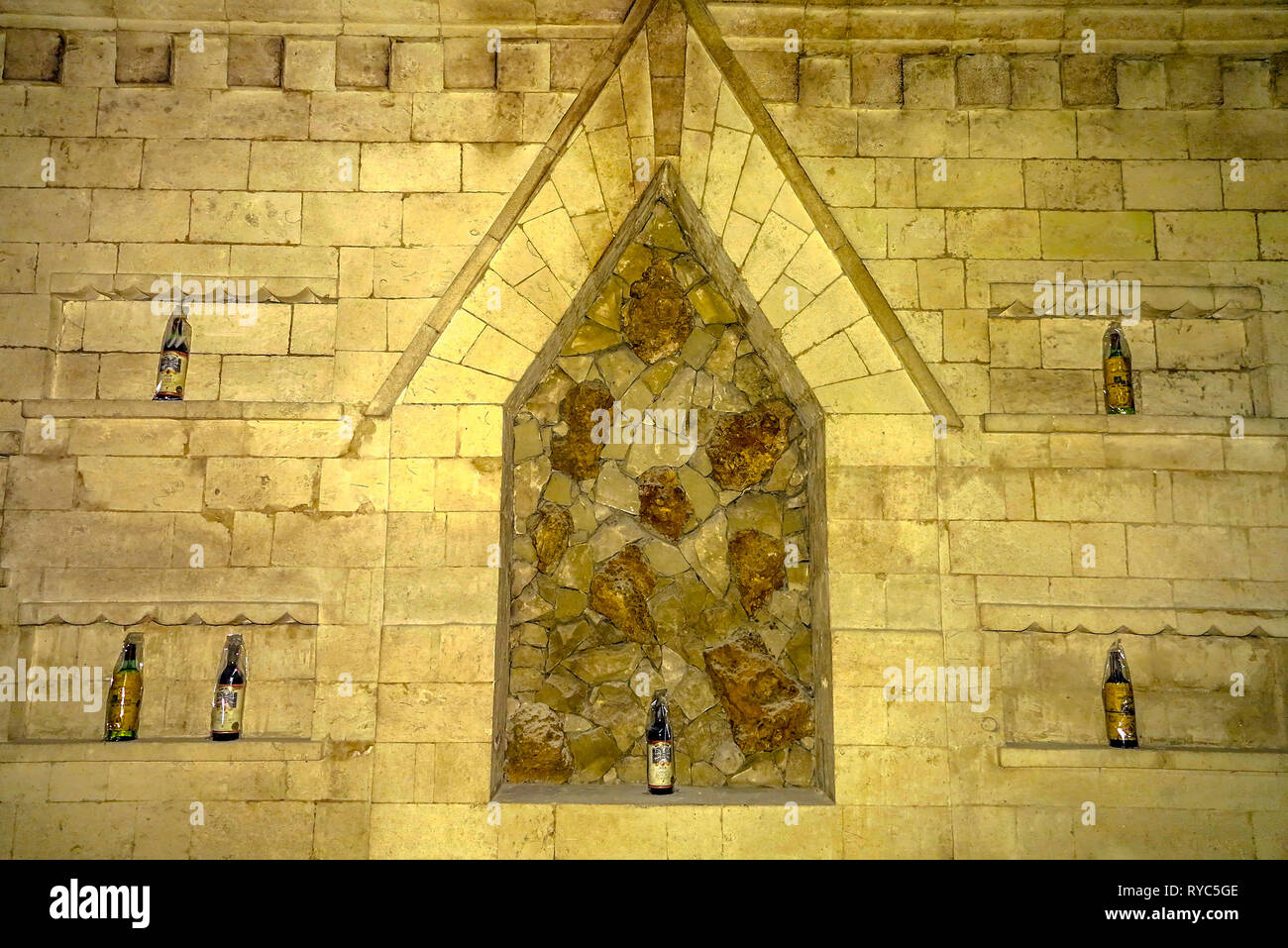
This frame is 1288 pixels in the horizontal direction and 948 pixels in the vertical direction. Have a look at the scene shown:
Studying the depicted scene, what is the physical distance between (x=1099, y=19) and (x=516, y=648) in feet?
17.2

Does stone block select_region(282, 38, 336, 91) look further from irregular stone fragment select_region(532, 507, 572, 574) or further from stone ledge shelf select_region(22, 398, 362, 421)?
irregular stone fragment select_region(532, 507, 572, 574)

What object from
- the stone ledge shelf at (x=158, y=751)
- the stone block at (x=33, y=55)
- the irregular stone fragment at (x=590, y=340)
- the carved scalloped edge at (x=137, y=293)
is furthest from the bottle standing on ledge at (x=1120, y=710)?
the stone block at (x=33, y=55)

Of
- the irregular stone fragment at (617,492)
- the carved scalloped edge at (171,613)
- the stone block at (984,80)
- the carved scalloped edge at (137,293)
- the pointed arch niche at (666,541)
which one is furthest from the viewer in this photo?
the irregular stone fragment at (617,492)

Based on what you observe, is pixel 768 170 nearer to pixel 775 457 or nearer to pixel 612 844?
pixel 775 457

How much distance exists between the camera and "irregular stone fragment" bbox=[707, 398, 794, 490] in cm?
488

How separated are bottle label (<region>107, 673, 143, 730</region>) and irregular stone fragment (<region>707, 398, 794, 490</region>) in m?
3.51

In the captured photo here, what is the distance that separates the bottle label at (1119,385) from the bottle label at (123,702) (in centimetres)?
570

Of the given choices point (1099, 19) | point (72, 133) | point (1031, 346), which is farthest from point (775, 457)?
point (72, 133)

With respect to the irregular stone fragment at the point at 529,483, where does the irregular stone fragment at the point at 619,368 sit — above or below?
above

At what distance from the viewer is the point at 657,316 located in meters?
5.04

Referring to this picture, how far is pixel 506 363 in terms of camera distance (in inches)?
174

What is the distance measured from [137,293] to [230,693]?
242 cm

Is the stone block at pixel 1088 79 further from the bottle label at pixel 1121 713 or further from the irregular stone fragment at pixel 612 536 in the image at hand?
the irregular stone fragment at pixel 612 536

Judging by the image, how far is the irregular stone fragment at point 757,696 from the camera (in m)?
4.57
